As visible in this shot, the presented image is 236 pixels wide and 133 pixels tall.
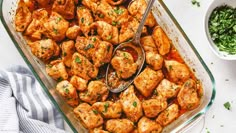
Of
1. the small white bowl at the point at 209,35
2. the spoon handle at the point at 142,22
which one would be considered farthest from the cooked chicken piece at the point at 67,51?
the small white bowl at the point at 209,35

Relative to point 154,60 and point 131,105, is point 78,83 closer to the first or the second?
point 131,105

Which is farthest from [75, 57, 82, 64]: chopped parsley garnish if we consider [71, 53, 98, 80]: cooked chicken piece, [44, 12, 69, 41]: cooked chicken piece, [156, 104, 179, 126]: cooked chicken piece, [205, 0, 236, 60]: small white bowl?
[205, 0, 236, 60]: small white bowl

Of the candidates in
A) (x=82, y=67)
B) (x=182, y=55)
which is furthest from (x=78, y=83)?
(x=182, y=55)

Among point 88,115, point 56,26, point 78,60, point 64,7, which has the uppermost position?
point 64,7

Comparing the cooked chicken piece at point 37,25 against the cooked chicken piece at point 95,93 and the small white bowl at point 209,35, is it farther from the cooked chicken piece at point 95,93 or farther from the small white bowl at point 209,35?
the small white bowl at point 209,35

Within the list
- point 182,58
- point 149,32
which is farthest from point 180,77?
point 149,32

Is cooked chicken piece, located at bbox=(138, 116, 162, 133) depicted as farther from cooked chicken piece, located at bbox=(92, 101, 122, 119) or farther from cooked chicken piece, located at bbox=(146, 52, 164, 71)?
cooked chicken piece, located at bbox=(146, 52, 164, 71)

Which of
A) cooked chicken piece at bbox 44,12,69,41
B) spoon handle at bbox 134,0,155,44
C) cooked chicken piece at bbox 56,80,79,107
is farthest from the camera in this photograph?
cooked chicken piece at bbox 44,12,69,41
